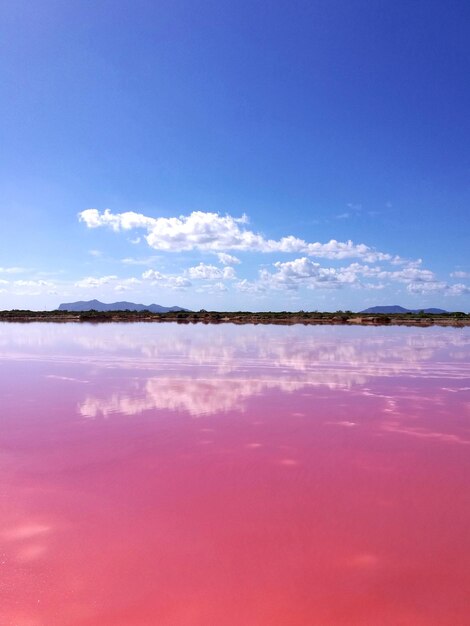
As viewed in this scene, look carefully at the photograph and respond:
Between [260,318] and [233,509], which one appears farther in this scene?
[260,318]

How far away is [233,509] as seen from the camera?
4.92 m

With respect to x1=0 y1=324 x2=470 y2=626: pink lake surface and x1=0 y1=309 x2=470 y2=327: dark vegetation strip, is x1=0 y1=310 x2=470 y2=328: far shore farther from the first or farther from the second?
x1=0 y1=324 x2=470 y2=626: pink lake surface

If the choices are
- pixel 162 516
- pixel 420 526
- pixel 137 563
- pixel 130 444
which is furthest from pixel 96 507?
pixel 420 526

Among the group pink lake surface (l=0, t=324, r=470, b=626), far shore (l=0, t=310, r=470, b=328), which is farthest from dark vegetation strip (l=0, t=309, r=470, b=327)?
pink lake surface (l=0, t=324, r=470, b=626)

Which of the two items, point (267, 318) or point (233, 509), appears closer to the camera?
point (233, 509)

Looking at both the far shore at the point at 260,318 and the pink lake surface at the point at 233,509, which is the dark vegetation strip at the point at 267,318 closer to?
the far shore at the point at 260,318

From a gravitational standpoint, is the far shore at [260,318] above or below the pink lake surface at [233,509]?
above

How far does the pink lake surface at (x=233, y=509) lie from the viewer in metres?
3.47

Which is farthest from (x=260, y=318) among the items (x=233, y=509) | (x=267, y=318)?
(x=233, y=509)

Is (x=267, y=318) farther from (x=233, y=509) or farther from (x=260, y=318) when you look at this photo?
(x=233, y=509)

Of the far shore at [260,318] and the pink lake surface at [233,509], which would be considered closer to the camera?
the pink lake surface at [233,509]

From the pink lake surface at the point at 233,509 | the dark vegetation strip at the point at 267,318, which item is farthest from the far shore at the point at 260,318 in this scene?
the pink lake surface at the point at 233,509

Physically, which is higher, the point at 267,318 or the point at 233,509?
the point at 267,318

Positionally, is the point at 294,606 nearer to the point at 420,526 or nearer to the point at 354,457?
the point at 420,526
